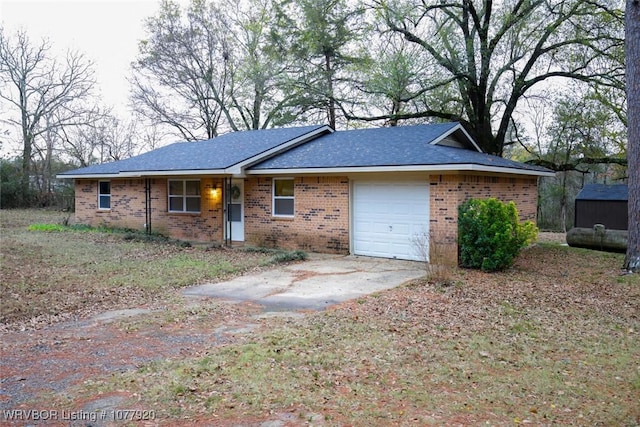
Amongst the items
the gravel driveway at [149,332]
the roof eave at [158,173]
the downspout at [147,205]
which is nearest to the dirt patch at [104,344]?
the gravel driveway at [149,332]

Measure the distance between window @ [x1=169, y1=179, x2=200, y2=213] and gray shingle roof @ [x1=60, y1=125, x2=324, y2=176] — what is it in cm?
77

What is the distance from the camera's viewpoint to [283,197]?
14.6 metres

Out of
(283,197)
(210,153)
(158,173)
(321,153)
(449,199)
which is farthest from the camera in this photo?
(210,153)

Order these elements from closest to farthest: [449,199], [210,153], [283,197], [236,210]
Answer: [449,199], [283,197], [236,210], [210,153]

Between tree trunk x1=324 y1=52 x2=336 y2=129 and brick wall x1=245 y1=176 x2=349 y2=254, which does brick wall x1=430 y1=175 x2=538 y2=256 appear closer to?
brick wall x1=245 y1=176 x2=349 y2=254

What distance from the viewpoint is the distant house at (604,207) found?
17297 millimetres

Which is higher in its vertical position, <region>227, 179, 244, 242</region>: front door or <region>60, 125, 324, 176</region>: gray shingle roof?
<region>60, 125, 324, 176</region>: gray shingle roof

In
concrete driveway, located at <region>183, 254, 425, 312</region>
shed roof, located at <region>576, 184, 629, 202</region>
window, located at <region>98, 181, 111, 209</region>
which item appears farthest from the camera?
window, located at <region>98, 181, 111, 209</region>

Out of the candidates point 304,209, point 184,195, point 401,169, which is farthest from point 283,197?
point 184,195

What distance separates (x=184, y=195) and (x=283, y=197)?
437 cm

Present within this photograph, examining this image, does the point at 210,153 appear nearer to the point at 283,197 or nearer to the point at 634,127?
the point at 283,197

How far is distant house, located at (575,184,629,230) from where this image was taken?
17.3m

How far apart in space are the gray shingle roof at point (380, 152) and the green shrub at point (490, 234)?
1.12m

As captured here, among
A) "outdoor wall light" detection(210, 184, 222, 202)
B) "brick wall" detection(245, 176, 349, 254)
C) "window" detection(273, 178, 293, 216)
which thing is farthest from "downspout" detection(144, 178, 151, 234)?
"window" detection(273, 178, 293, 216)
